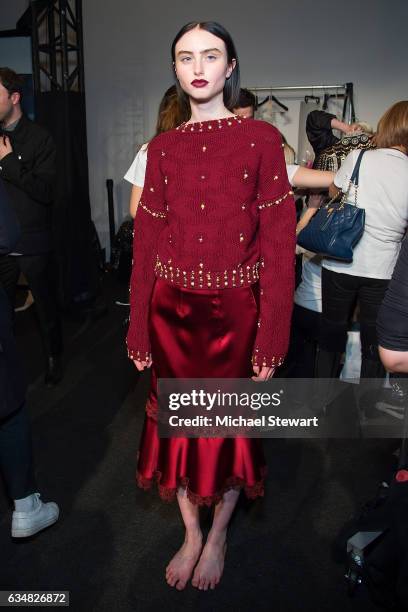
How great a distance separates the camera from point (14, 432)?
1747 mm

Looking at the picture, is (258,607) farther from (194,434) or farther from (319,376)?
(319,376)

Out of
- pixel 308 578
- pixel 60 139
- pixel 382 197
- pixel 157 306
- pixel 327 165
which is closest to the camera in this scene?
pixel 157 306

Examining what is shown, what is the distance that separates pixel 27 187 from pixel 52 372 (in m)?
1.08

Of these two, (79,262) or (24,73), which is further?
(24,73)

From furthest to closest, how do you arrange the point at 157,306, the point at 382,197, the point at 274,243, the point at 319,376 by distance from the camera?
1. the point at 319,376
2. the point at 382,197
3. the point at 157,306
4. the point at 274,243

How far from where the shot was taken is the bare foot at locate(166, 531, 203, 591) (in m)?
1.74

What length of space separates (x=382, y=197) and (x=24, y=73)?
4.71 metres

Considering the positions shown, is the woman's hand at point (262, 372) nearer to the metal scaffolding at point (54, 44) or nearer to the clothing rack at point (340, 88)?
the metal scaffolding at point (54, 44)

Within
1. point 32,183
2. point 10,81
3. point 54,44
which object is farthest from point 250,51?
point 32,183

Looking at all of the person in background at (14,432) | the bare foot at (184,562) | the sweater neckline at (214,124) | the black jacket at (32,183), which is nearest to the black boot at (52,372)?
the black jacket at (32,183)

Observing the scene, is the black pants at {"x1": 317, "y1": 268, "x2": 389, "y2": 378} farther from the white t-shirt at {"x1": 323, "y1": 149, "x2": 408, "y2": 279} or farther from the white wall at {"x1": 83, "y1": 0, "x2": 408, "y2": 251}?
the white wall at {"x1": 83, "y1": 0, "x2": 408, "y2": 251}

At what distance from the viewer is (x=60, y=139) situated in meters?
4.57

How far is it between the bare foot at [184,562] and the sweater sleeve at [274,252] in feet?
2.34

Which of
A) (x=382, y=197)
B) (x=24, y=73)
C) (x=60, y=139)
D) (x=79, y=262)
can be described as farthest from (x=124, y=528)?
(x=24, y=73)
